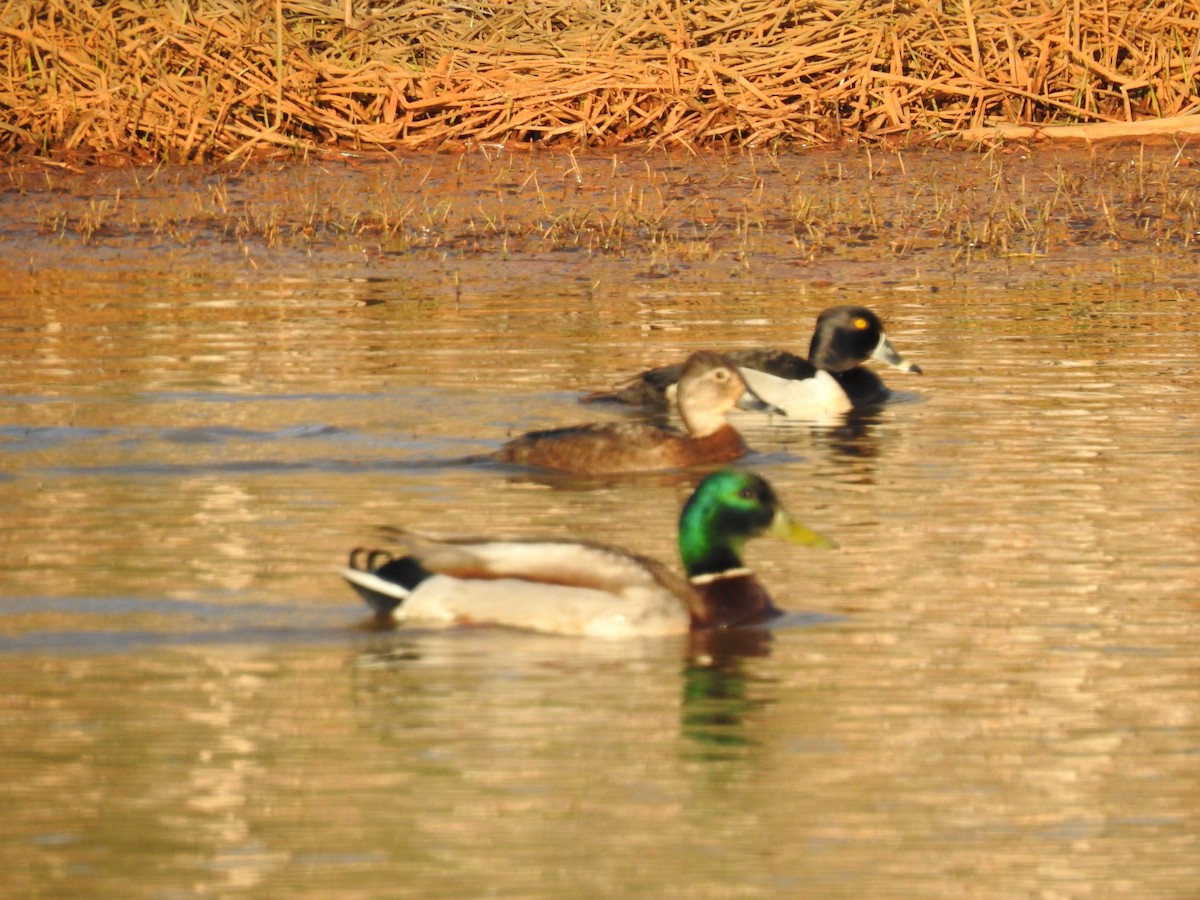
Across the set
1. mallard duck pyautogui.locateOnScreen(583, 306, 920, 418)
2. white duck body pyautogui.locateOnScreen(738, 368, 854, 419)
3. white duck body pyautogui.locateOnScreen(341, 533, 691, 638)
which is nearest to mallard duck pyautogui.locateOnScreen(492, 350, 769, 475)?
mallard duck pyautogui.locateOnScreen(583, 306, 920, 418)

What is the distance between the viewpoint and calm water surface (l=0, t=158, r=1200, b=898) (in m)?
5.23

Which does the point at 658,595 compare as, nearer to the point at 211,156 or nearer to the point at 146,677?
the point at 146,677

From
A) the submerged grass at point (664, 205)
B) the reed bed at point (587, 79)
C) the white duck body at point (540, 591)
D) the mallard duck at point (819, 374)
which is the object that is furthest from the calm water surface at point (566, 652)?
the reed bed at point (587, 79)

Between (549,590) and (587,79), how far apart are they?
38.1ft

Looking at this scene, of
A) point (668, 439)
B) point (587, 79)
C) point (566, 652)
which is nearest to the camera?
point (566, 652)

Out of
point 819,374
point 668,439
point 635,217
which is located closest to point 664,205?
point 635,217

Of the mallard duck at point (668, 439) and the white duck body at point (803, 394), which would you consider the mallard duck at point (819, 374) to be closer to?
the white duck body at point (803, 394)

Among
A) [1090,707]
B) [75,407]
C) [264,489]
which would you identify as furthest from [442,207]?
[1090,707]

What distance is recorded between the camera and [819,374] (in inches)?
463

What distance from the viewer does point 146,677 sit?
6574 mm

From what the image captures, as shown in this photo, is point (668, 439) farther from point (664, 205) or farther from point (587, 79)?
point (587, 79)

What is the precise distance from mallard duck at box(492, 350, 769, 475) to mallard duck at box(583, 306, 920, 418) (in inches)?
15.3

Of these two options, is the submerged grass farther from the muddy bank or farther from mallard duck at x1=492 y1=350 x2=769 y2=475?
mallard duck at x1=492 y1=350 x2=769 y2=475

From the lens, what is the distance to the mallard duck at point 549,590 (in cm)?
715
